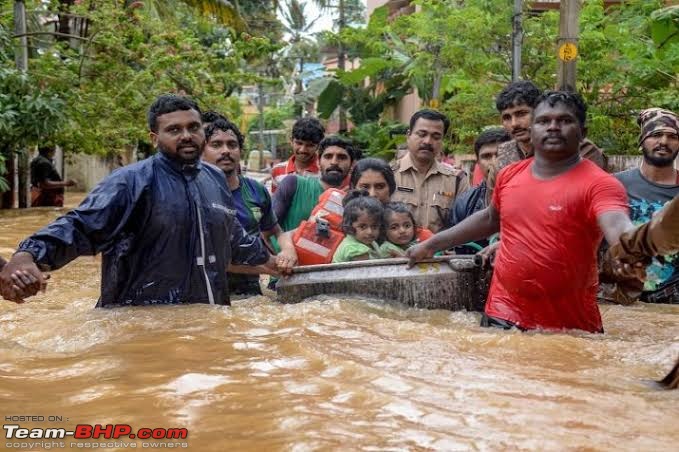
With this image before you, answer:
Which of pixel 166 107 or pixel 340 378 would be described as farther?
pixel 166 107

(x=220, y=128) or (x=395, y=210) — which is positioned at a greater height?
(x=220, y=128)

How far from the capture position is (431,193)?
6.60 m

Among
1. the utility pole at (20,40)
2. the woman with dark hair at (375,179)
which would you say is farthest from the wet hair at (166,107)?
the utility pole at (20,40)

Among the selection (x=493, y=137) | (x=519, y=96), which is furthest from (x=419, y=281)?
(x=493, y=137)

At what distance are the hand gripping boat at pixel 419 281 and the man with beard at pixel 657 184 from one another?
1467mm

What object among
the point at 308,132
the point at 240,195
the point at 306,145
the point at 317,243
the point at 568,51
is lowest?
the point at 317,243

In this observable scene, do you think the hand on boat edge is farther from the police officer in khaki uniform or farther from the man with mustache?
the police officer in khaki uniform

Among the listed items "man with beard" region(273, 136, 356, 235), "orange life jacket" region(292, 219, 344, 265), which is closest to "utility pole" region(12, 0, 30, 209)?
"man with beard" region(273, 136, 356, 235)

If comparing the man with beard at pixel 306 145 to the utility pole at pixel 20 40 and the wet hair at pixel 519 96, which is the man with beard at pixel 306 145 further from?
the utility pole at pixel 20 40

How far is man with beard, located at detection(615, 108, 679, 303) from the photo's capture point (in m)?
6.01

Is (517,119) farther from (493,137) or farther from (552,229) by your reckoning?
(552,229)

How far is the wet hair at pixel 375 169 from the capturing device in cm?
641

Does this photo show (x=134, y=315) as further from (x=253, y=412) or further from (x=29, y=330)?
(x=253, y=412)

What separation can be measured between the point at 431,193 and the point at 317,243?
3.63 ft
